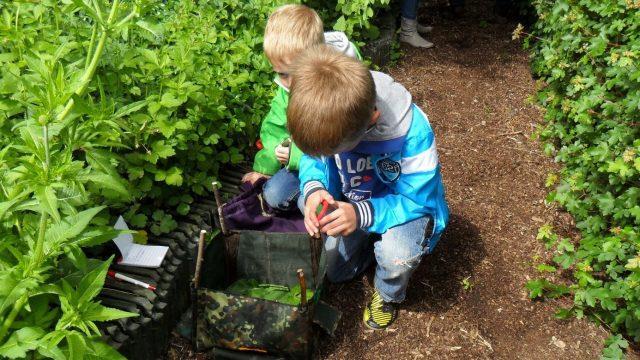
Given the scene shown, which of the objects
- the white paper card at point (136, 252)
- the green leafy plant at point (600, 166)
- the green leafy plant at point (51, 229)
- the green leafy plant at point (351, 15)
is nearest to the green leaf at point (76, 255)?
the green leafy plant at point (51, 229)

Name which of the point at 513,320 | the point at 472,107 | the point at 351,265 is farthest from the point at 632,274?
the point at 472,107

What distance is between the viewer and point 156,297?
7.77 ft

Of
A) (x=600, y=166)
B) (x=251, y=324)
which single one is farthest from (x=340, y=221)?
(x=600, y=166)

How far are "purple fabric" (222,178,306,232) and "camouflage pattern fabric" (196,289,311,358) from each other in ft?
1.76

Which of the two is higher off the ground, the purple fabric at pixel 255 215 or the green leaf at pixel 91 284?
the green leaf at pixel 91 284

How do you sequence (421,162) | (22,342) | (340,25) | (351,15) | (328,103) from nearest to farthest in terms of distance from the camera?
(22,342) < (328,103) < (421,162) < (340,25) < (351,15)

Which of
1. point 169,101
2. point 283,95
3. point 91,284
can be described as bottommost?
point 91,284

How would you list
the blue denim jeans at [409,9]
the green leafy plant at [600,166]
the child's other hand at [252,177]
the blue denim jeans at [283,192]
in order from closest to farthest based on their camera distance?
the green leafy plant at [600,166] < the blue denim jeans at [283,192] < the child's other hand at [252,177] < the blue denim jeans at [409,9]

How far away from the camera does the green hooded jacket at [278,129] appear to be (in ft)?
9.17

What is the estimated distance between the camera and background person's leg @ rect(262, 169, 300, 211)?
9.42 ft

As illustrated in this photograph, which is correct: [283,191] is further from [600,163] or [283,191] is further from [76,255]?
[600,163]

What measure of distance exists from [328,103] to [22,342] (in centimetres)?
126

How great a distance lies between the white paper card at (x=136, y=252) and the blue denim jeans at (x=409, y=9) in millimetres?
3423

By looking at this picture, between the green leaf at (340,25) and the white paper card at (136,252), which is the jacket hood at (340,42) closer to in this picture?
the white paper card at (136,252)
